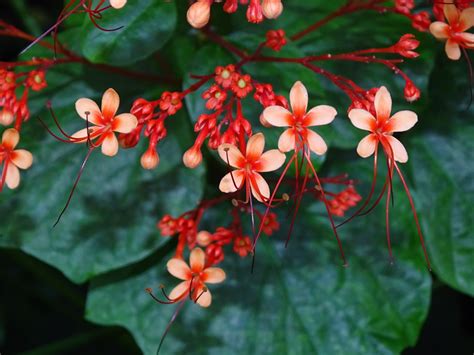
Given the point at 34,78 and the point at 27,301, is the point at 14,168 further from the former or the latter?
the point at 27,301

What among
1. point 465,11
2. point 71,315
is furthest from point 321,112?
point 71,315

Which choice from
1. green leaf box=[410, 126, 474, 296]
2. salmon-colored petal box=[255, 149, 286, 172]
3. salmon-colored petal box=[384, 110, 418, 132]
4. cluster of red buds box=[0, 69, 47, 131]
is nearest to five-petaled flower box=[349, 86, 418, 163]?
salmon-colored petal box=[384, 110, 418, 132]

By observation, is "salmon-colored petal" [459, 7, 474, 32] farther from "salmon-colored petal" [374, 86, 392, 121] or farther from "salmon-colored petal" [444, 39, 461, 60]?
"salmon-colored petal" [374, 86, 392, 121]

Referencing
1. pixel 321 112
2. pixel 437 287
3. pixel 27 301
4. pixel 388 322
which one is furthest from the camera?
pixel 27 301

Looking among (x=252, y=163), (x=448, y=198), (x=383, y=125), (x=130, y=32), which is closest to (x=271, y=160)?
(x=252, y=163)

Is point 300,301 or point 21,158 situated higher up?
point 21,158

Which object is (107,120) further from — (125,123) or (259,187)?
(259,187)
